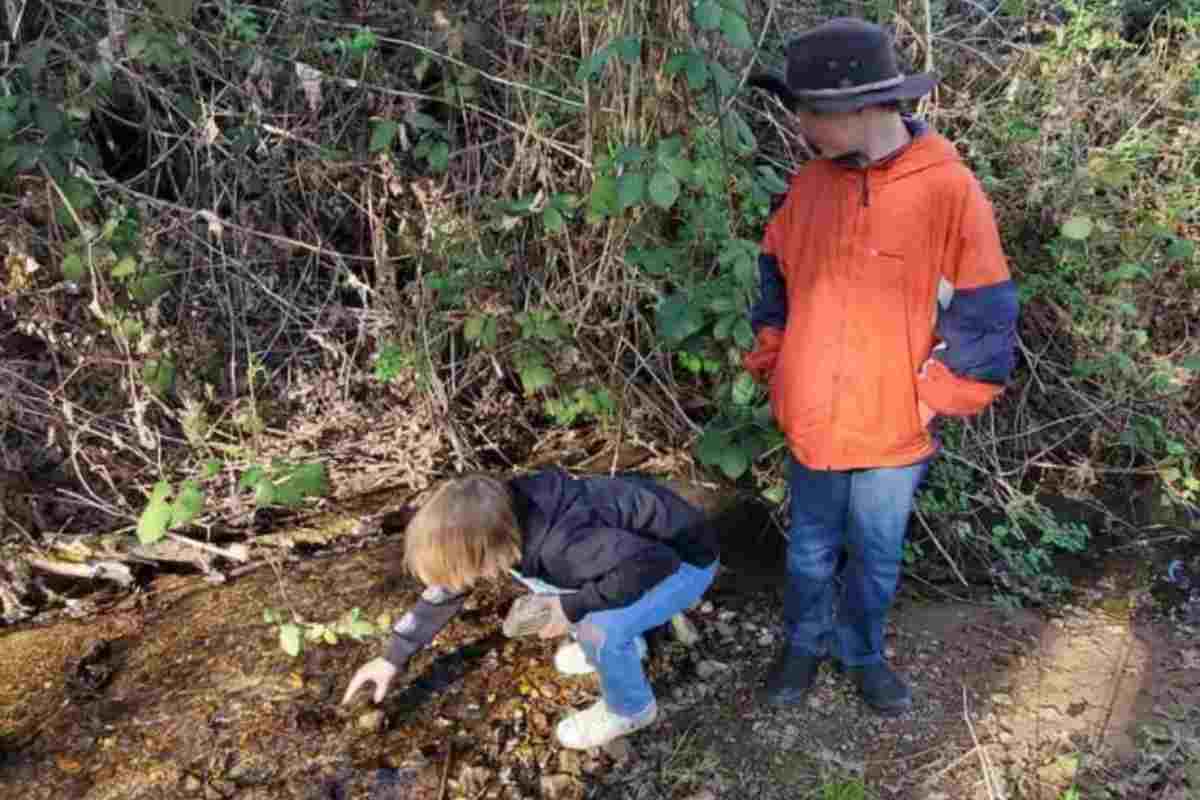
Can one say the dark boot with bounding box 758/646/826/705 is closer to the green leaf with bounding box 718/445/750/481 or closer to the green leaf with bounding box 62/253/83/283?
the green leaf with bounding box 718/445/750/481

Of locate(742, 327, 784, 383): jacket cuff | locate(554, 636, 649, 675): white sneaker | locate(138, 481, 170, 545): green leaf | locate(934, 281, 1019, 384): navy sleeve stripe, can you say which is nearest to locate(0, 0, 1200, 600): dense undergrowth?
locate(138, 481, 170, 545): green leaf

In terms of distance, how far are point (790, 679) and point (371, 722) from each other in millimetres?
1154

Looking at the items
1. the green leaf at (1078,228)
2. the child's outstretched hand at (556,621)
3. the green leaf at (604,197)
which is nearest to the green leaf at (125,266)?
the green leaf at (604,197)

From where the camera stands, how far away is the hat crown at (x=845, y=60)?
1.89 meters

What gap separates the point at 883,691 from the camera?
2529 millimetres

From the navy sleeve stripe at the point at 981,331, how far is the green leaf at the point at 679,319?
0.84 meters

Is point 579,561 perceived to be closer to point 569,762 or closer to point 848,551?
point 569,762

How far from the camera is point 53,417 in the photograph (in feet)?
10.4

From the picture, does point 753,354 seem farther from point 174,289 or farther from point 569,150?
point 174,289

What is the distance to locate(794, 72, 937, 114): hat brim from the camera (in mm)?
1867

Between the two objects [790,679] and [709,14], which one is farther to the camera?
[790,679]

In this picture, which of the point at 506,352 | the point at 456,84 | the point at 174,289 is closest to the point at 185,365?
the point at 174,289

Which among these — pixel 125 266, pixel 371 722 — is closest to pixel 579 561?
pixel 371 722

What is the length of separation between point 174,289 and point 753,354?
2244 mm
